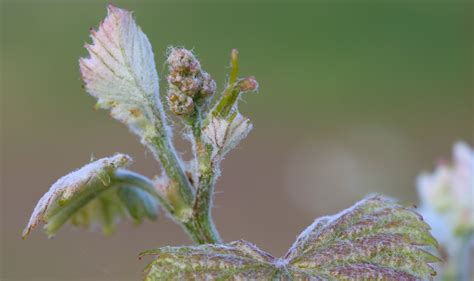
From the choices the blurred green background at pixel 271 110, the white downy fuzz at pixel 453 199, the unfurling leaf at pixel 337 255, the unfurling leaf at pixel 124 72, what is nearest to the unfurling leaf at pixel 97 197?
the unfurling leaf at pixel 124 72

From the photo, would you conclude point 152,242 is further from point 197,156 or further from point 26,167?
point 197,156

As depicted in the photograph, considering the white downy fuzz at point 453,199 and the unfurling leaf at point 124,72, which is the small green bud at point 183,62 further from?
the white downy fuzz at point 453,199

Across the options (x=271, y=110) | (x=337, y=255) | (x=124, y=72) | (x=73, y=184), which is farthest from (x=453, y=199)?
(x=271, y=110)

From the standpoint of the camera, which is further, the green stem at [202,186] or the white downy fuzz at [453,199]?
the white downy fuzz at [453,199]

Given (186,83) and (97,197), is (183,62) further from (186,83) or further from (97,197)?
(97,197)

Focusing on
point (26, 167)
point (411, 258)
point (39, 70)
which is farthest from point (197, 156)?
point (39, 70)

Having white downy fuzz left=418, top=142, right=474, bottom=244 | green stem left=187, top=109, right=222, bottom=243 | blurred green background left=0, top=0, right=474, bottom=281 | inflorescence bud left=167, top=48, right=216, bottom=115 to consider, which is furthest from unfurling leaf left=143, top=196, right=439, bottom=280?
blurred green background left=0, top=0, right=474, bottom=281

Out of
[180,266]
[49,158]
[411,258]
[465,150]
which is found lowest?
[180,266]

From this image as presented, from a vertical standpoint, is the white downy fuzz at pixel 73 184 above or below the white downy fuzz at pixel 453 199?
below
